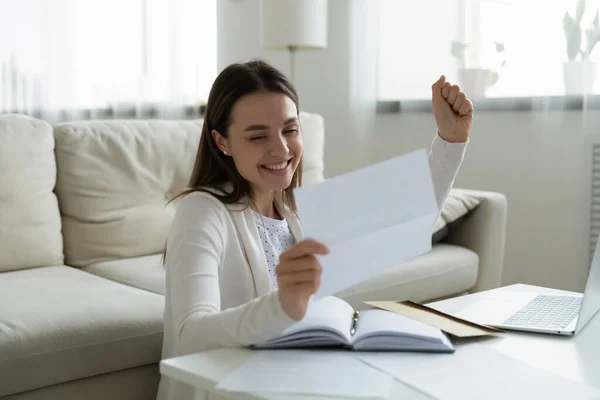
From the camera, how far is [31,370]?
5.01 ft

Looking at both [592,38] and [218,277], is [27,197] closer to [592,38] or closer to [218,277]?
[218,277]

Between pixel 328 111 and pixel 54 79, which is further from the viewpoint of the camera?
pixel 328 111

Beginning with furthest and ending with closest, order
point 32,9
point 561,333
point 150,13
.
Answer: point 150,13
point 32,9
point 561,333

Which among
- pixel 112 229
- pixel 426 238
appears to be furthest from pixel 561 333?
pixel 112 229

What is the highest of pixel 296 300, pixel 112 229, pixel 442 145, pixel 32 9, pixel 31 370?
pixel 32 9

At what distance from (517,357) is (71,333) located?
92 cm

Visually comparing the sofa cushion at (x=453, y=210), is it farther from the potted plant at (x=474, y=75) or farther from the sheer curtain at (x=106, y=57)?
the sheer curtain at (x=106, y=57)

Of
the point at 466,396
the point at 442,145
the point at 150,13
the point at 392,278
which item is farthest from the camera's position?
the point at 150,13

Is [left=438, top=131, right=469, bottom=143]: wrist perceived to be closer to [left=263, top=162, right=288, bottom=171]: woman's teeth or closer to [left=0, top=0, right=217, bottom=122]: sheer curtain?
[left=263, top=162, right=288, bottom=171]: woman's teeth

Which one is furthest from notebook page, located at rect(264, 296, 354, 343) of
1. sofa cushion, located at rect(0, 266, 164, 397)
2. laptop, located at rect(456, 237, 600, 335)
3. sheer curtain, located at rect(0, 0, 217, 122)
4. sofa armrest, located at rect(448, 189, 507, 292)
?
sheer curtain, located at rect(0, 0, 217, 122)

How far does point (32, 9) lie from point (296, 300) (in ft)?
9.07

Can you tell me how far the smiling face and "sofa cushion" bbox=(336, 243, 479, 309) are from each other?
82 cm

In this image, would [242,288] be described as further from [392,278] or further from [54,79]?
[54,79]

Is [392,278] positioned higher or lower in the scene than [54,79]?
lower
